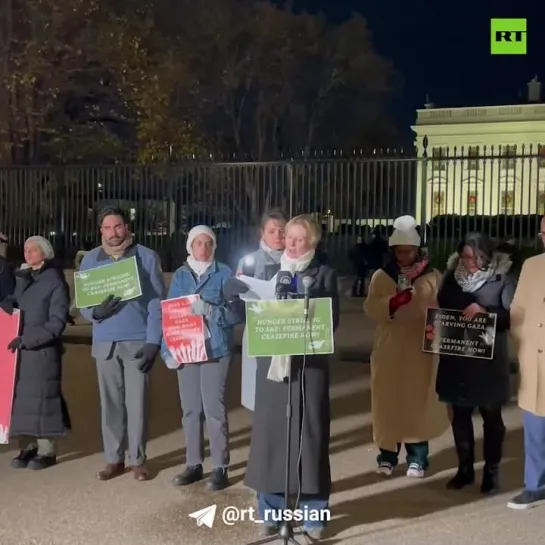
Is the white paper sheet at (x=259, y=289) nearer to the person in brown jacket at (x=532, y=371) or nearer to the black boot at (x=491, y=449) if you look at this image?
the person in brown jacket at (x=532, y=371)

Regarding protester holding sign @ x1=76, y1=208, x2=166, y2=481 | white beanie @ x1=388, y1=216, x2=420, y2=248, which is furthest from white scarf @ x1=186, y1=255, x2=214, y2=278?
white beanie @ x1=388, y1=216, x2=420, y2=248

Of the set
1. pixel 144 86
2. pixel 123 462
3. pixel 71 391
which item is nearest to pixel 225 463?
pixel 123 462

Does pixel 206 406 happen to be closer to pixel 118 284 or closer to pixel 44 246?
pixel 118 284

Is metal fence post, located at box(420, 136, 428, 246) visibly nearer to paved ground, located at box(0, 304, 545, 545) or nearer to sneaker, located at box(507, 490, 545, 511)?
paved ground, located at box(0, 304, 545, 545)

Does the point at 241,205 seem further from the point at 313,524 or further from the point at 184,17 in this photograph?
the point at 313,524

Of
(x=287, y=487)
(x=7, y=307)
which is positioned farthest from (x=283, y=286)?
(x=7, y=307)

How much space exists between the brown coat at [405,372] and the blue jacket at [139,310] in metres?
1.46

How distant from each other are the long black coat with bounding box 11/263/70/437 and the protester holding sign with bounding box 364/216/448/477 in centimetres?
219

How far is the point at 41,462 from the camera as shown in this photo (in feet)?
21.9

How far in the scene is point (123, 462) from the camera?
6.51 metres

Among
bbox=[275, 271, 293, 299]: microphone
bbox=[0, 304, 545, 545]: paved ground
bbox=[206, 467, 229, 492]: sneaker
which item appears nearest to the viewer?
bbox=[275, 271, 293, 299]: microphone

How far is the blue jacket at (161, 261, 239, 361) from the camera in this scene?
606 centimetres

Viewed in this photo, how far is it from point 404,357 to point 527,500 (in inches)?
49.3

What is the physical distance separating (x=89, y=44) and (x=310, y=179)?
5.72 metres
